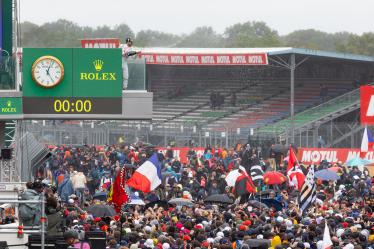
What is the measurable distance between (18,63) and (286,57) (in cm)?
3275

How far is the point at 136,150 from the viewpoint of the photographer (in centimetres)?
4538

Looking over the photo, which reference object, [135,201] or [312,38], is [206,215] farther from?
[312,38]

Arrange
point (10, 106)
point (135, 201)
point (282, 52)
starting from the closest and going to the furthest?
point (10, 106), point (135, 201), point (282, 52)

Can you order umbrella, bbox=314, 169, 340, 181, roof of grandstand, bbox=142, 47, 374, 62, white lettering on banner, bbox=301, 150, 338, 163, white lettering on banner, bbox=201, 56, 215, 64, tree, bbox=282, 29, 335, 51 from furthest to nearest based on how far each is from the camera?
tree, bbox=282, 29, 335, 51 → white lettering on banner, bbox=201, 56, 215, 64 → roof of grandstand, bbox=142, 47, 374, 62 → white lettering on banner, bbox=301, 150, 338, 163 → umbrella, bbox=314, 169, 340, 181

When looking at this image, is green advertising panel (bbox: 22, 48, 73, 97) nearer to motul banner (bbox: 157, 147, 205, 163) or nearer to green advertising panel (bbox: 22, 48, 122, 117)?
green advertising panel (bbox: 22, 48, 122, 117)

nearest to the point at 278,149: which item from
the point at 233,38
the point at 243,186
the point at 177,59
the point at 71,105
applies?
the point at 243,186

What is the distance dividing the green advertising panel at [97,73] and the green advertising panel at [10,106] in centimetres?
126

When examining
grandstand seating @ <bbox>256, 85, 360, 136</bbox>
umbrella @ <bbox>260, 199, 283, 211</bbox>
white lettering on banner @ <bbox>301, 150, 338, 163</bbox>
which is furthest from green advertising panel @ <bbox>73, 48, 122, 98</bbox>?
grandstand seating @ <bbox>256, 85, 360, 136</bbox>

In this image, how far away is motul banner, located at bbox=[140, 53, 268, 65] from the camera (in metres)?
57.7

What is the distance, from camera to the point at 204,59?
59906 millimetres

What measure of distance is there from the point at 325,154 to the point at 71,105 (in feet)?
81.1

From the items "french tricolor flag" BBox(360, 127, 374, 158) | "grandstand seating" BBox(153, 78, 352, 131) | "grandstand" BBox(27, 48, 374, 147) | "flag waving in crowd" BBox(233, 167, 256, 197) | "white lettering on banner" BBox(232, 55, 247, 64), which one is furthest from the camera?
"grandstand seating" BBox(153, 78, 352, 131)

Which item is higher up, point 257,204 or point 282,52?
point 282,52

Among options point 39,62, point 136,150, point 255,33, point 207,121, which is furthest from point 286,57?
point 255,33
